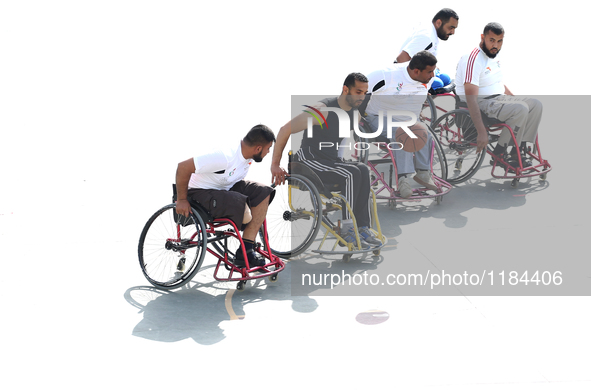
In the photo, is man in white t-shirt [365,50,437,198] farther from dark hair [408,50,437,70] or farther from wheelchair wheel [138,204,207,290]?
wheelchair wheel [138,204,207,290]

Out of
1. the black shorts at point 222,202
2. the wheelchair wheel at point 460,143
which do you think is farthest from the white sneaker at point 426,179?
the black shorts at point 222,202

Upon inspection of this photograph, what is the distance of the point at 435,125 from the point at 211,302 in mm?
4111

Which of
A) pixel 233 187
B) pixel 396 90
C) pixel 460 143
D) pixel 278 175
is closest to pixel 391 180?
pixel 396 90

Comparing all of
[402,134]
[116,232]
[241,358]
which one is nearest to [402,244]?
[402,134]

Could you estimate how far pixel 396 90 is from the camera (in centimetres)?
663

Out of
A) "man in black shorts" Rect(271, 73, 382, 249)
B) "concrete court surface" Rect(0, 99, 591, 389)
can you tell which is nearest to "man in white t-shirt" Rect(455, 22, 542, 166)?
"concrete court surface" Rect(0, 99, 591, 389)

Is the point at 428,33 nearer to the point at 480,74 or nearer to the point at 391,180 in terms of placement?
the point at 480,74

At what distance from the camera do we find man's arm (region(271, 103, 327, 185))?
205 inches

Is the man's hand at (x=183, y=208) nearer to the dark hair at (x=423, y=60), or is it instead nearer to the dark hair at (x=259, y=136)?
the dark hair at (x=259, y=136)

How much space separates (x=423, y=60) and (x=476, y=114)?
3.59 ft

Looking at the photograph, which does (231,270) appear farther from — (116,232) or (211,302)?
(116,232)

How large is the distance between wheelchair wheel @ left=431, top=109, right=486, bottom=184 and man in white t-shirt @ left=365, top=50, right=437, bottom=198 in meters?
0.51

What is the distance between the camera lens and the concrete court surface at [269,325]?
375 centimetres

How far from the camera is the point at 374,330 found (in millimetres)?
4281
